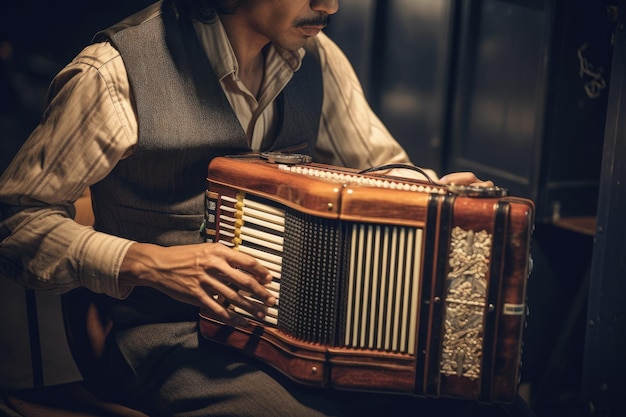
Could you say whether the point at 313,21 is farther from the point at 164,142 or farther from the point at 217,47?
the point at 164,142

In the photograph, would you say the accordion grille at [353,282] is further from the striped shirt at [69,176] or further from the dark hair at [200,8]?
the dark hair at [200,8]

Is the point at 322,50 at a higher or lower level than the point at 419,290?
higher

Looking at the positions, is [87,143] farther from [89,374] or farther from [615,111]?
[615,111]

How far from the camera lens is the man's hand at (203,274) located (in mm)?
1961

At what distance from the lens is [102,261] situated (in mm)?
2043

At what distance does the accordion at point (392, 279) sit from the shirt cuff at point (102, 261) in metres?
0.30

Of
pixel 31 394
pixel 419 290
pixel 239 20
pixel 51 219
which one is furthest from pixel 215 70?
pixel 31 394

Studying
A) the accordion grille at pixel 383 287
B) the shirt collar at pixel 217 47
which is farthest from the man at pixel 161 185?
the accordion grille at pixel 383 287

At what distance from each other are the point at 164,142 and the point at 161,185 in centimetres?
14

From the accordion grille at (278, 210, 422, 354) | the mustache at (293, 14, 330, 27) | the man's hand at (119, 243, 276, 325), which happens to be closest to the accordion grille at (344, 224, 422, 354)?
the accordion grille at (278, 210, 422, 354)

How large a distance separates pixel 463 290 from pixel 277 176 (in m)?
0.48

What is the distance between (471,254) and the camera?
6.09 feet

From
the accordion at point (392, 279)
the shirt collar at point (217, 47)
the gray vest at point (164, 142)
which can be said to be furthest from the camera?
the shirt collar at point (217, 47)

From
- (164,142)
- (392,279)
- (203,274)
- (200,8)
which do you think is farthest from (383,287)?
(200,8)
